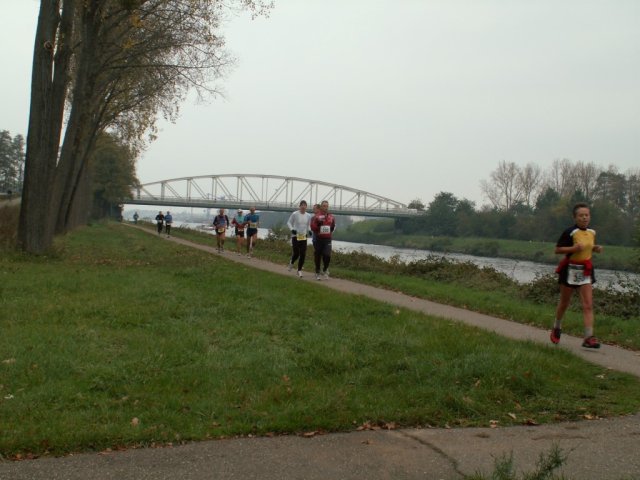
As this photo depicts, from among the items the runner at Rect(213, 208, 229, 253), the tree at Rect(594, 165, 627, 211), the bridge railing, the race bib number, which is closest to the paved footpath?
the race bib number

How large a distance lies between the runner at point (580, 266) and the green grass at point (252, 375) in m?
0.96

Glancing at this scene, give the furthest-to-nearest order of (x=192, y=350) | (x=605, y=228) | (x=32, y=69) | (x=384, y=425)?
1. (x=605, y=228)
2. (x=32, y=69)
3. (x=192, y=350)
4. (x=384, y=425)

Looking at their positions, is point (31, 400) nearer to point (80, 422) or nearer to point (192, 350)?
point (80, 422)

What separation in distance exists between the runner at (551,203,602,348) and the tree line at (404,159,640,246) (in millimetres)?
18918

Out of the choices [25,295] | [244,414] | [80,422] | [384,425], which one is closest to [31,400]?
[80,422]

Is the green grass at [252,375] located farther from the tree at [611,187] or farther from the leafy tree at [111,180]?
the leafy tree at [111,180]

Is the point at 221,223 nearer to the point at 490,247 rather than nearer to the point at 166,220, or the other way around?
the point at 166,220

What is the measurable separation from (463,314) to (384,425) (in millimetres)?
6535

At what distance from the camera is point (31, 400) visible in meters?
5.27

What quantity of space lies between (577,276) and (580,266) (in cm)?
12

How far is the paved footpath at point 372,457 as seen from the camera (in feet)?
13.6

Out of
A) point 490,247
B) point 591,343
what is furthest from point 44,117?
point 490,247

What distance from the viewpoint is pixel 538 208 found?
165ft

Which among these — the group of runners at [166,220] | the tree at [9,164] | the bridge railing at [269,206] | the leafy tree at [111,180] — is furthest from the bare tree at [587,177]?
the tree at [9,164]
